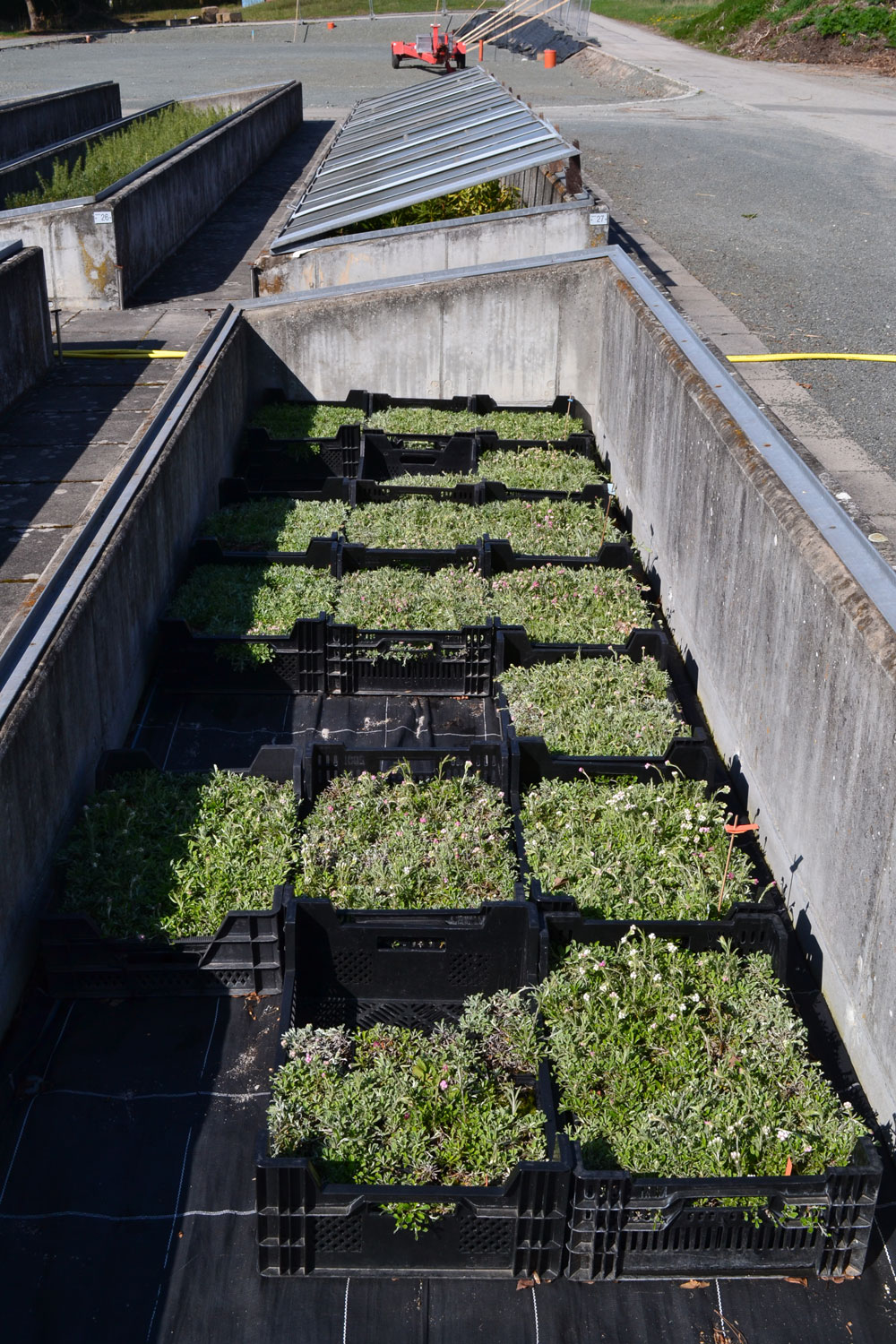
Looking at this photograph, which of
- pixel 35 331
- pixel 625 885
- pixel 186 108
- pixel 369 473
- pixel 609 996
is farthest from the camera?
pixel 186 108

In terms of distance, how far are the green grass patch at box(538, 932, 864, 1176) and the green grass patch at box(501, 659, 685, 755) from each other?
1.62 m

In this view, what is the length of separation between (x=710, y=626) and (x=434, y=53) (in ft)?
129

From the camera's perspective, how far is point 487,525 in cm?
925

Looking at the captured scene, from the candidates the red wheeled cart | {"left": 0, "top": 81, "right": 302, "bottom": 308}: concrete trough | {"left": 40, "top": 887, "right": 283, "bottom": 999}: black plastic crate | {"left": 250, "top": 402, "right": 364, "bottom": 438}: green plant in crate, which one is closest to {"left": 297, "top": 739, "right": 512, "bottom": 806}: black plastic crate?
{"left": 40, "top": 887, "right": 283, "bottom": 999}: black plastic crate

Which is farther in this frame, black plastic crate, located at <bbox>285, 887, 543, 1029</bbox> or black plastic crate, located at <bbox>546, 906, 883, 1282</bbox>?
black plastic crate, located at <bbox>285, 887, 543, 1029</bbox>

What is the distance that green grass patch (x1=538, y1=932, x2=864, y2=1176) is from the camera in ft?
14.0

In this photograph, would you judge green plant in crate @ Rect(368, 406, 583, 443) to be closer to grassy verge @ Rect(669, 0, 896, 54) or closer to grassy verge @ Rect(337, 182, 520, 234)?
grassy verge @ Rect(337, 182, 520, 234)

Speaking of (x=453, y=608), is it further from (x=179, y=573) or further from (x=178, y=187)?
(x=178, y=187)

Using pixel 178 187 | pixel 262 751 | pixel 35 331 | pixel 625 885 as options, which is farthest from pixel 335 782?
Answer: pixel 178 187

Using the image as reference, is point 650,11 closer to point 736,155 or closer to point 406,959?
point 736,155

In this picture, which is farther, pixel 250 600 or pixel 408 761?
pixel 250 600

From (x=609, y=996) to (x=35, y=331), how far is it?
9108 mm

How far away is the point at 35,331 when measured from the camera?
11.6 m

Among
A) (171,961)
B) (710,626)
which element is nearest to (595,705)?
(710,626)
